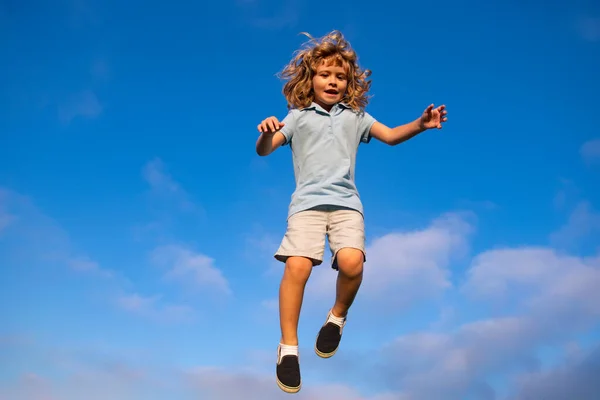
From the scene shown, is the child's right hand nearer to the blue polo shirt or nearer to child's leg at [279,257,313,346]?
the blue polo shirt

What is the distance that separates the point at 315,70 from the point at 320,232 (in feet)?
5.92

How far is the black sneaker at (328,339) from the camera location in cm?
611

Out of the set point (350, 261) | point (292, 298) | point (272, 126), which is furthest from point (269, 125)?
point (292, 298)

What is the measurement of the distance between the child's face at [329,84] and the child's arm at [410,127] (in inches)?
20.3

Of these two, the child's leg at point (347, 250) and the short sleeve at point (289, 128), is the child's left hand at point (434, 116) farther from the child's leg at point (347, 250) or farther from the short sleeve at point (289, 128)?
the short sleeve at point (289, 128)

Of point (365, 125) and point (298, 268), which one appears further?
point (365, 125)

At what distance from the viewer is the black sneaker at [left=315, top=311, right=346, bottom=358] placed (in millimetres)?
6113

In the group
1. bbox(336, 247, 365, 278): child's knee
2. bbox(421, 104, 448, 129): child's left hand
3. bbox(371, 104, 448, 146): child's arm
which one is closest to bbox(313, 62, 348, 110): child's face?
bbox(371, 104, 448, 146): child's arm

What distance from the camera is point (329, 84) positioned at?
608cm

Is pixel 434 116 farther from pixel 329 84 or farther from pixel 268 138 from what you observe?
pixel 268 138

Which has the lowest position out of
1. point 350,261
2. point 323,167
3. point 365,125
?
point 350,261

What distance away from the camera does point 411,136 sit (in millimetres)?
5938

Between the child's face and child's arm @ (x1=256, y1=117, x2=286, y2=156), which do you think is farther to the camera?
the child's face

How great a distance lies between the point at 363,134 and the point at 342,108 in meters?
0.36
